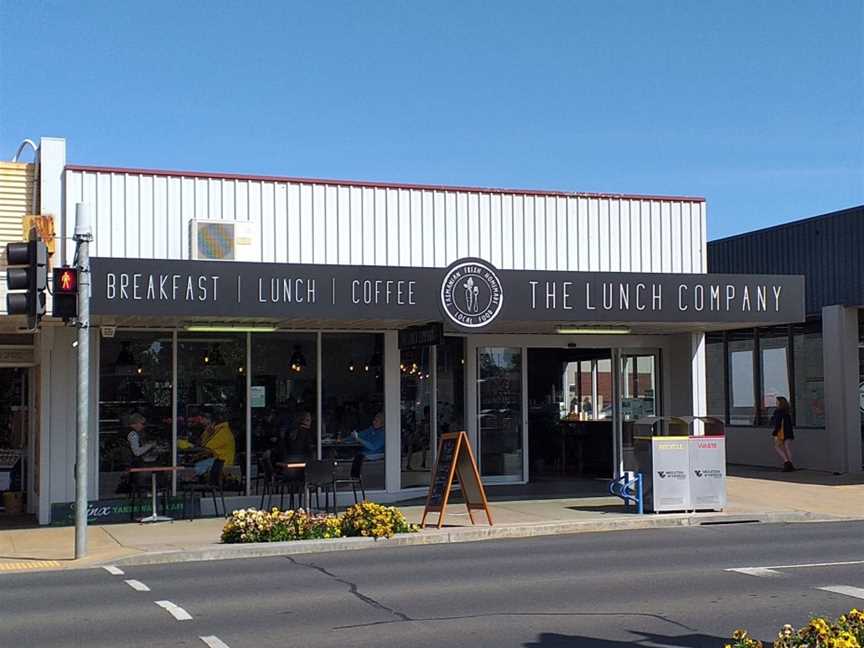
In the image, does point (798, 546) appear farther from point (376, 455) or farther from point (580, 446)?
point (580, 446)

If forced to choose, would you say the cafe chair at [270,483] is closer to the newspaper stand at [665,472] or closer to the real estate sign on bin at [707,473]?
the newspaper stand at [665,472]

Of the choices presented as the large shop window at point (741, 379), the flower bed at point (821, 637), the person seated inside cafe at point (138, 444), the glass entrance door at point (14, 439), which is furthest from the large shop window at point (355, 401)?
the flower bed at point (821, 637)

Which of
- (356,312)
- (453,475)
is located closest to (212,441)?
(356,312)

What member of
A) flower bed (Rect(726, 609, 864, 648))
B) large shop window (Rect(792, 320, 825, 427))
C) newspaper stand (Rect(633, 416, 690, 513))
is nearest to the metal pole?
newspaper stand (Rect(633, 416, 690, 513))

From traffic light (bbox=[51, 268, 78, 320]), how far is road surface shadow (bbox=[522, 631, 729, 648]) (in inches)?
305

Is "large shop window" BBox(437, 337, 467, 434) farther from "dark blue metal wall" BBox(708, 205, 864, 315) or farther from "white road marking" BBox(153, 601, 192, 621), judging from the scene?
"white road marking" BBox(153, 601, 192, 621)

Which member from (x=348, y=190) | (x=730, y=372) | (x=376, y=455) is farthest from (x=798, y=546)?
(x=730, y=372)

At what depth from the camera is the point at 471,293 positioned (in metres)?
16.5

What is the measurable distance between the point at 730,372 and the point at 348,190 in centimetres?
1329

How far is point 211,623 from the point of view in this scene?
9.23m

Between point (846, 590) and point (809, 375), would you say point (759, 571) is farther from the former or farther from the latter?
point (809, 375)

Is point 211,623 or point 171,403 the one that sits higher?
point 171,403

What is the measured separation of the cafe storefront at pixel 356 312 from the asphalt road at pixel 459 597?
3961 mm

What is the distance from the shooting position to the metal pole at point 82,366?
529 inches
